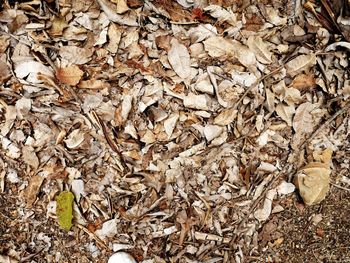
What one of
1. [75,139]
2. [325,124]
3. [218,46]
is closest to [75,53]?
[75,139]

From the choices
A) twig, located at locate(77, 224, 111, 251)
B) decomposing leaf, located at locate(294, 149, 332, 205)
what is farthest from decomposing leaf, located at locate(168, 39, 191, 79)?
twig, located at locate(77, 224, 111, 251)

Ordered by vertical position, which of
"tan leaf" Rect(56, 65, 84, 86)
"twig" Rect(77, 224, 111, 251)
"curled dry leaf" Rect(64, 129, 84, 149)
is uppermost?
"tan leaf" Rect(56, 65, 84, 86)

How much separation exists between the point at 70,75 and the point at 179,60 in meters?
0.37

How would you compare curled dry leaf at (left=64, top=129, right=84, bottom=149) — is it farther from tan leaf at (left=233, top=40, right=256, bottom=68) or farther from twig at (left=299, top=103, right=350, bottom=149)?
twig at (left=299, top=103, right=350, bottom=149)

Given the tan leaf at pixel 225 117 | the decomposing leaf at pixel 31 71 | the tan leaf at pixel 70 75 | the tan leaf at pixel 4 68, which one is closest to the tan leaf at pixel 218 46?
the tan leaf at pixel 225 117

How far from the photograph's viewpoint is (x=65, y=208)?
165 cm

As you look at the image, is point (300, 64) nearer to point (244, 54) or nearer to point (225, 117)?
point (244, 54)

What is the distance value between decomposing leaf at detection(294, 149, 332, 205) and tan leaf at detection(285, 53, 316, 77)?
0.32 m

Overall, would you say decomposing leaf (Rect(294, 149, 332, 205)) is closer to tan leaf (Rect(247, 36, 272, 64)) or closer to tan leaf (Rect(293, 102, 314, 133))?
tan leaf (Rect(293, 102, 314, 133))

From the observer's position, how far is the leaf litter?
1622mm

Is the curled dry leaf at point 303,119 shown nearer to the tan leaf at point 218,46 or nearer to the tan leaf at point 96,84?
the tan leaf at point 218,46

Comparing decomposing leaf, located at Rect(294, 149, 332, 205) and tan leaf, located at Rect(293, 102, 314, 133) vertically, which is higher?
tan leaf, located at Rect(293, 102, 314, 133)

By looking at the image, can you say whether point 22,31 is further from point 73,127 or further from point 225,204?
point 225,204

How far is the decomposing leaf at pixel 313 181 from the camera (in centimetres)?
163
